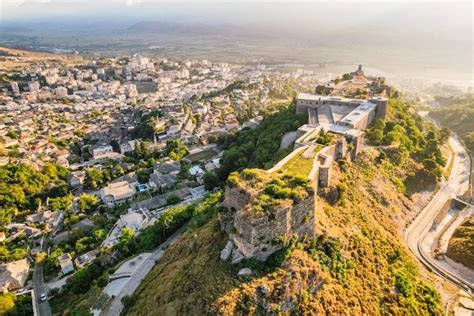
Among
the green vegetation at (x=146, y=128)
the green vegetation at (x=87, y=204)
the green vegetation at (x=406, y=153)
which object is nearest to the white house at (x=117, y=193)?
the green vegetation at (x=87, y=204)

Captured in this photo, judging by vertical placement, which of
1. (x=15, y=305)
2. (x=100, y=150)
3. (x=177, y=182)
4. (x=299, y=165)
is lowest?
(x=15, y=305)

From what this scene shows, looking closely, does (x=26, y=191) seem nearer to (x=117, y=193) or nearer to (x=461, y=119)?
(x=117, y=193)

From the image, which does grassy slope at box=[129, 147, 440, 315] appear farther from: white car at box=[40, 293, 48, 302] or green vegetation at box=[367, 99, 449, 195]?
white car at box=[40, 293, 48, 302]

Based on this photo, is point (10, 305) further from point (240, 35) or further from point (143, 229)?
point (240, 35)

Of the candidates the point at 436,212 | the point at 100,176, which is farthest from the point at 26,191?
the point at 436,212

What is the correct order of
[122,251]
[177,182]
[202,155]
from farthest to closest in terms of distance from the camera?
1. [202,155]
2. [177,182]
3. [122,251]

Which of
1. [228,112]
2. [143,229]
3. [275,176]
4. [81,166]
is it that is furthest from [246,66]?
[275,176]
